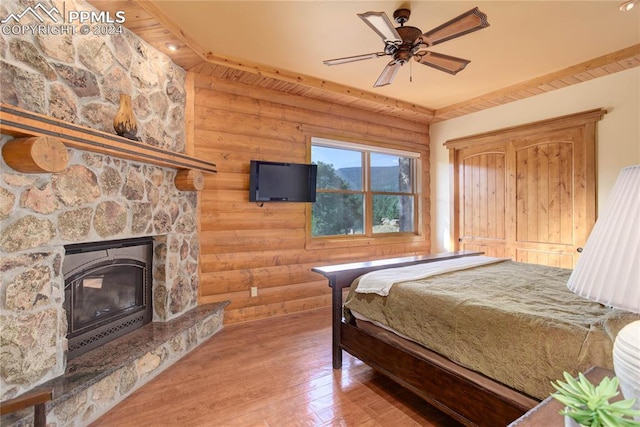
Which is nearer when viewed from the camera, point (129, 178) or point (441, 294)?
point (441, 294)

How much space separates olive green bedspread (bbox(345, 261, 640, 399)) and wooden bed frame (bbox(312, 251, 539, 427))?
74 millimetres

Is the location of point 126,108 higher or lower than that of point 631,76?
lower

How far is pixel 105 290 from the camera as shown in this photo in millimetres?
2355

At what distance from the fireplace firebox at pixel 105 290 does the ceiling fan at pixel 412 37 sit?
7.22 feet

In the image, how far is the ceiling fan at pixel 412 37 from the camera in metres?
1.90

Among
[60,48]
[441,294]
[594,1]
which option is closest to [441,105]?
[594,1]

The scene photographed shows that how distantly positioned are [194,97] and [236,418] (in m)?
2.95

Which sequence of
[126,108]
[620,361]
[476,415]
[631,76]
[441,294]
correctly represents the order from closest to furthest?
[620,361], [476,415], [441,294], [126,108], [631,76]

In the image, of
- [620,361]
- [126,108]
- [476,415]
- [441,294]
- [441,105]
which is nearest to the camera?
[620,361]

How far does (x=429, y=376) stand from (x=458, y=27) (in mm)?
2180

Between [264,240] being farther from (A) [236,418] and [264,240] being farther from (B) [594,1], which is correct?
(B) [594,1]

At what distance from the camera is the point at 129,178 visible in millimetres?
2436

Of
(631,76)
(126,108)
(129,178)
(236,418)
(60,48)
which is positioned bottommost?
(236,418)

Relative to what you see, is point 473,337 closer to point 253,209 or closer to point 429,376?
point 429,376
